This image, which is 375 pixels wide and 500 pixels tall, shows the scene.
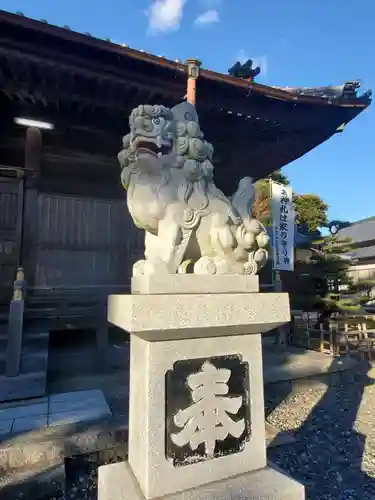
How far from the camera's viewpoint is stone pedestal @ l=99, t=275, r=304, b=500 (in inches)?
58.7

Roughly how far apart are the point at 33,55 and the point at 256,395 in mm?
4657

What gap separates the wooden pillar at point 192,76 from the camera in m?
4.48

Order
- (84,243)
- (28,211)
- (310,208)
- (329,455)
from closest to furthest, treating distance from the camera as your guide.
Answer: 1. (329,455)
2. (28,211)
3. (84,243)
4. (310,208)

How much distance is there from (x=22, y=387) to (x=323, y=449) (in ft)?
12.2

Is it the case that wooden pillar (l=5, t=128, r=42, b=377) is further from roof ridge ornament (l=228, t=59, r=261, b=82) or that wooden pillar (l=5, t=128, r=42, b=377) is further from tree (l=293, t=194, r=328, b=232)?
tree (l=293, t=194, r=328, b=232)

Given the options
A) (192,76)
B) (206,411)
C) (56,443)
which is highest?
(192,76)

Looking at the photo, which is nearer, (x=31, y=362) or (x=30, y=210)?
(x=31, y=362)

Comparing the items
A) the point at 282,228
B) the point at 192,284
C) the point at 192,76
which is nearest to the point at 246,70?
the point at 192,76

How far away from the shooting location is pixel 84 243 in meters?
5.54

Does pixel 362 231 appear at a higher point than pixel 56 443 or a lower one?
higher

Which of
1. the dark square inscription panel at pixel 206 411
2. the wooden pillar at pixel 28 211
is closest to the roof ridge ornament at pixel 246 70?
the wooden pillar at pixel 28 211

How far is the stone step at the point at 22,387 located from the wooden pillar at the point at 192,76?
4.43 meters

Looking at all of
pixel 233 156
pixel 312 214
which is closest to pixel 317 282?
pixel 233 156

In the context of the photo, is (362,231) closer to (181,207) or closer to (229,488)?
(181,207)
